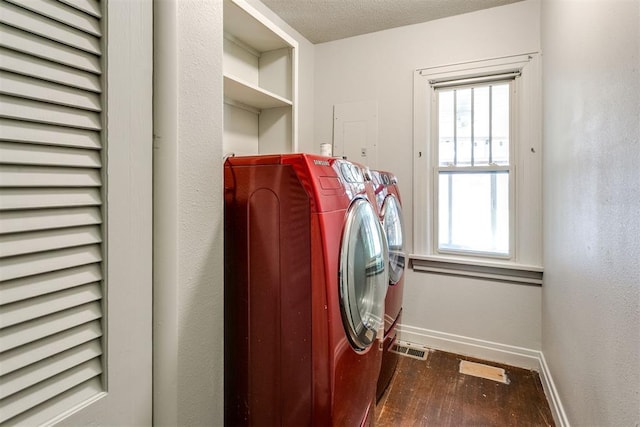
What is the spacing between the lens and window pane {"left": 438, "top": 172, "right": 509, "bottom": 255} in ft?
7.86

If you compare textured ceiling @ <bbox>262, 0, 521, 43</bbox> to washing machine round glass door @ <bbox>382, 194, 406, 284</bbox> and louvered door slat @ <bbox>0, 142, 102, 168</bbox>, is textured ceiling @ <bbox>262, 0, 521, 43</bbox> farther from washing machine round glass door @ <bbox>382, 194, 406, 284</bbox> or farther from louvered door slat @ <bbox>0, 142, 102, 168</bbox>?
louvered door slat @ <bbox>0, 142, 102, 168</bbox>

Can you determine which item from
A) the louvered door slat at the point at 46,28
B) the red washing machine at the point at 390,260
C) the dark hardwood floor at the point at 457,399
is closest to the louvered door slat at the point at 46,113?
the louvered door slat at the point at 46,28

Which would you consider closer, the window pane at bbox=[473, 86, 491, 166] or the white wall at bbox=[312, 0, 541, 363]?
the white wall at bbox=[312, 0, 541, 363]

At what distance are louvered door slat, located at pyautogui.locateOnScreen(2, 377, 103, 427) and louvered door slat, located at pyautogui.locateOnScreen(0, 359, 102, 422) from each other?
12mm

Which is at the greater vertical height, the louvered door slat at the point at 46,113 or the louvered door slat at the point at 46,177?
the louvered door slat at the point at 46,113

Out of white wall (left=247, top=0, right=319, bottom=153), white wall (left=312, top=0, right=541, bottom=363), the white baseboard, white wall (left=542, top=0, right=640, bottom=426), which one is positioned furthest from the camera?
white wall (left=247, top=0, right=319, bottom=153)

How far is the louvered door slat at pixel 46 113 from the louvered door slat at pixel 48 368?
43 cm

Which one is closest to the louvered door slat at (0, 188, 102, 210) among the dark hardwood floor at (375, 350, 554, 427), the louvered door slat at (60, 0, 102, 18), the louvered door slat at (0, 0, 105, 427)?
the louvered door slat at (0, 0, 105, 427)

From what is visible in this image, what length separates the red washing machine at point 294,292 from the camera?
96 centimetres

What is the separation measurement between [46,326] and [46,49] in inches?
19.2

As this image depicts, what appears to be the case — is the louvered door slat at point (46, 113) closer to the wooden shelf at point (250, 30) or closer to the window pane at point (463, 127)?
the wooden shelf at point (250, 30)

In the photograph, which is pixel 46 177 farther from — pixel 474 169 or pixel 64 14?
pixel 474 169

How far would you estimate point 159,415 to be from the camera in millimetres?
805

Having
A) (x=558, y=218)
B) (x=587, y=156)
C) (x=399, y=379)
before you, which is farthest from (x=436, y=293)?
(x=587, y=156)
